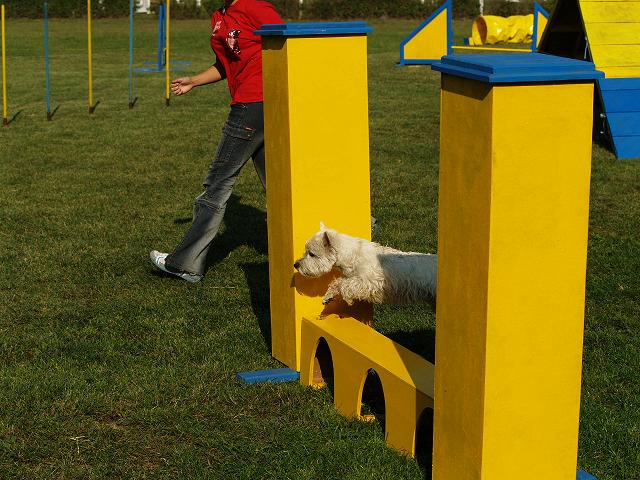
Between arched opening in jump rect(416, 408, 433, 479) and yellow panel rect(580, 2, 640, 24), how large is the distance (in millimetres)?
9582

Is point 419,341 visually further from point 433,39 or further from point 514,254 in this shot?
point 433,39

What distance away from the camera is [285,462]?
4.45 meters

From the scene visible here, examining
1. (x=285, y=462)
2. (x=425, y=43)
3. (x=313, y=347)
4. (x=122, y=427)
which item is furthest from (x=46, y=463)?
(x=425, y=43)

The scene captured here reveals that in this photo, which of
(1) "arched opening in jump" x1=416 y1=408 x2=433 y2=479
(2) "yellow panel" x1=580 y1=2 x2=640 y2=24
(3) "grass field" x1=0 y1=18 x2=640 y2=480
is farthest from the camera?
(2) "yellow panel" x1=580 y1=2 x2=640 y2=24

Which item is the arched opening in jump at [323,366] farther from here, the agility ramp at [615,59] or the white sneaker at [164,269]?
the agility ramp at [615,59]

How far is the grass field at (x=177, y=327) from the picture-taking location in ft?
14.9

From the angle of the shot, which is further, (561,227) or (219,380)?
(219,380)

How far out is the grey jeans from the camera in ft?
22.4

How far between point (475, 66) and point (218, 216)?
13.0 feet

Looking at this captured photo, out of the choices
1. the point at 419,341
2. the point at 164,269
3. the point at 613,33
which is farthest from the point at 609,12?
the point at 419,341

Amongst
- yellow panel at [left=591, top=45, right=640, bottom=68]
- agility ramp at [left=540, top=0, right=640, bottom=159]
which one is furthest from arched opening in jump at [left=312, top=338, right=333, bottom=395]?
yellow panel at [left=591, top=45, right=640, bottom=68]

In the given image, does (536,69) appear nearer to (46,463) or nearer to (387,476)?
(387,476)

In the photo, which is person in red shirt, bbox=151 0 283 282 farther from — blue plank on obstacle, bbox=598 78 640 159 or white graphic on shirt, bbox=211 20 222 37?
blue plank on obstacle, bbox=598 78 640 159

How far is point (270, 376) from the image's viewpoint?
17.9ft
